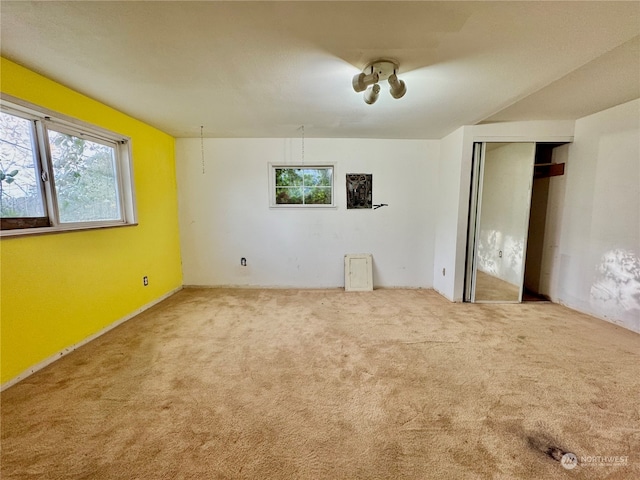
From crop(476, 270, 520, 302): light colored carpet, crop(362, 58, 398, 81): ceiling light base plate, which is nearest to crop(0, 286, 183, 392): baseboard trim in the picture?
crop(362, 58, 398, 81): ceiling light base plate

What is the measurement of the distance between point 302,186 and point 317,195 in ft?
0.88

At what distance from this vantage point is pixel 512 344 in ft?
7.45

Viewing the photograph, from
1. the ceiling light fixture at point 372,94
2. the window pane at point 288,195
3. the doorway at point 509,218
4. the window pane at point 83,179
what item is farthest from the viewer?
the window pane at point 288,195

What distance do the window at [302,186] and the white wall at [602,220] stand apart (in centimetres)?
304

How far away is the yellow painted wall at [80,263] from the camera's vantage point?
1.76 metres

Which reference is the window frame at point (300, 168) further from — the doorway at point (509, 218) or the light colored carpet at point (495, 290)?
the light colored carpet at point (495, 290)

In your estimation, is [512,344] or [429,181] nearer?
[512,344]

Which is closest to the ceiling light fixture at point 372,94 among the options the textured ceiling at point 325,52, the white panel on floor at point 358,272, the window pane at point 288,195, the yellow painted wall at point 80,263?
the textured ceiling at point 325,52

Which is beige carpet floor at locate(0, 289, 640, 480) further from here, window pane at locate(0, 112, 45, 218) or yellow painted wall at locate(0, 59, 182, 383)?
window pane at locate(0, 112, 45, 218)

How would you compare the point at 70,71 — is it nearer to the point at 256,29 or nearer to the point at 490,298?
the point at 256,29

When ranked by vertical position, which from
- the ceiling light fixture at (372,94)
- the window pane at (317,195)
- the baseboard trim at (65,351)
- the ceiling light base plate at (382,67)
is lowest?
the baseboard trim at (65,351)

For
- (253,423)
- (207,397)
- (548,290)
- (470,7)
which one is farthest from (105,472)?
(548,290)

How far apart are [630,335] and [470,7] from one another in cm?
328

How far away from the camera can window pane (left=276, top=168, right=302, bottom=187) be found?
380cm
